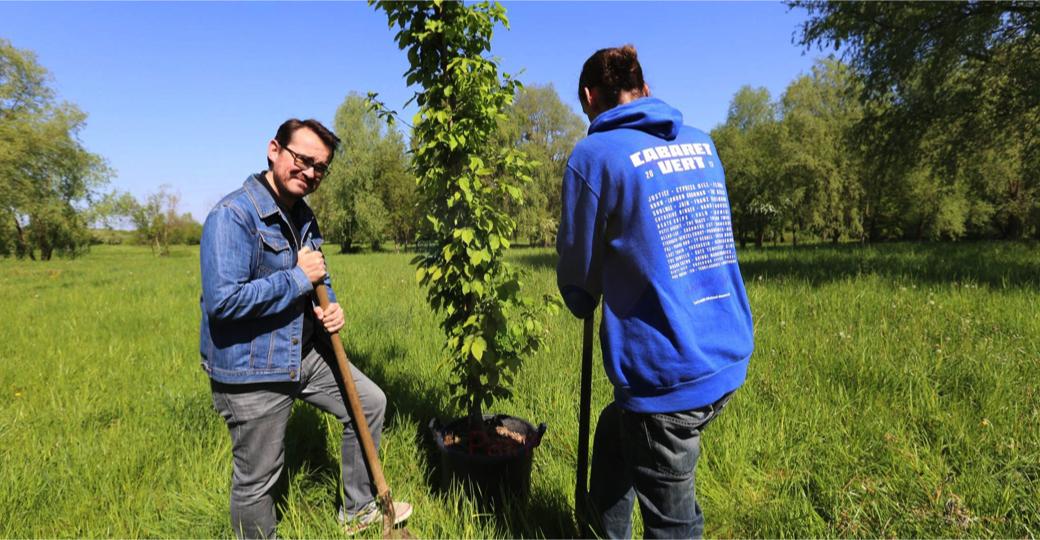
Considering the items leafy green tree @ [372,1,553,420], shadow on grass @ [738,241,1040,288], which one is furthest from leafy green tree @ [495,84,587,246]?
leafy green tree @ [372,1,553,420]

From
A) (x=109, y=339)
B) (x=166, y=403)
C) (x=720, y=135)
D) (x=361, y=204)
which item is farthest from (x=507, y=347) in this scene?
(x=720, y=135)

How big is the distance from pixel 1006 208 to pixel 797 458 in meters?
34.5

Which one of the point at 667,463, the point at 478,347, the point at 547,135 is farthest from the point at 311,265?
the point at 547,135

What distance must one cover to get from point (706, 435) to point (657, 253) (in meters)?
2.42

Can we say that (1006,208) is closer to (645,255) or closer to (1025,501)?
(1025,501)

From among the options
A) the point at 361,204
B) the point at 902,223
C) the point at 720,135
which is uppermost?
the point at 720,135

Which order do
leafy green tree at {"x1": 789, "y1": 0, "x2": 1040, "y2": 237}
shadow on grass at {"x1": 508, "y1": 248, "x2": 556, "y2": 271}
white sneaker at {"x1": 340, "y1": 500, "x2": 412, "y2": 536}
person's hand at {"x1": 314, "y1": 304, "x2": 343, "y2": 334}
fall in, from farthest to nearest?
1. shadow on grass at {"x1": 508, "y1": 248, "x2": 556, "y2": 271}
2. leafy green tree at {"x1": 789, "y1": 0, "x2": 1040, "y2": 237}
3. white sneaker at {"x1": 340, "y1": 500, "x2": 412, "y2": 536}
4. person's hand at {"x1": 314, "y1": 304, "x2": 343, "y2": 334}

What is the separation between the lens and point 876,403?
3777mm

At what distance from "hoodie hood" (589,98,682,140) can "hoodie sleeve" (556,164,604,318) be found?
0.25 metres

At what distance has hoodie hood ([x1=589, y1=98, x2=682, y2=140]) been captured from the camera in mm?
1714

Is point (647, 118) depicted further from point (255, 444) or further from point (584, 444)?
point (255, 444)

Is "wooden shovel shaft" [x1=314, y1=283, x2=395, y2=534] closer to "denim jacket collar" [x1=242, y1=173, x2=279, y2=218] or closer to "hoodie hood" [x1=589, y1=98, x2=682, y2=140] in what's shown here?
"denim jacket collar" [x1=242, y1=173, x2=279, y2=218]

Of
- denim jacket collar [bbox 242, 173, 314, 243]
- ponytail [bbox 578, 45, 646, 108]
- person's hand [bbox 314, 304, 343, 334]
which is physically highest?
ponytail [bbox 578, 45, 646, 108]

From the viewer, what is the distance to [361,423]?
8.59 feet
